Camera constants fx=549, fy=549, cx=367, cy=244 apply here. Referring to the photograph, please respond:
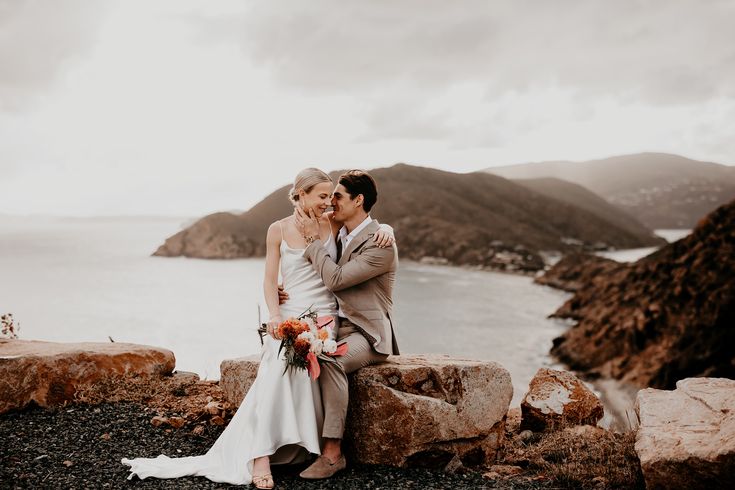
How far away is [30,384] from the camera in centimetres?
612

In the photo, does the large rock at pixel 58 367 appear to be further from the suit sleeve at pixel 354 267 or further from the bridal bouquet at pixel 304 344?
the suit sleeve at pixel 354 267

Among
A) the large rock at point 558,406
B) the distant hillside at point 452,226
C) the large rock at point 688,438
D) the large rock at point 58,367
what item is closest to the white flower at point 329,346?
the large rock at point 688,438

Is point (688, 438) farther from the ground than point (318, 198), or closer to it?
closer to it

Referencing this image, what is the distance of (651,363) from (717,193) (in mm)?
147980

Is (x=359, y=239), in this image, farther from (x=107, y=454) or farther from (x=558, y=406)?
(x=558, y=406)

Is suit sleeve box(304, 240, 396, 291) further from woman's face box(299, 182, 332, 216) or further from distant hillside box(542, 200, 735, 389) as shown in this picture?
distant hillside box(542, 200, 735, 389)

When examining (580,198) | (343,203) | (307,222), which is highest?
(580,198)

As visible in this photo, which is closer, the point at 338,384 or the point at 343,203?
the point at 338,384

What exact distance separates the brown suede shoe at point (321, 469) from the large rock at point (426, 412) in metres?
0.41

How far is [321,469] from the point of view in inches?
181

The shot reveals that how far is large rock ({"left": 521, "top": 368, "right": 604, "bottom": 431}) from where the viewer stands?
6.79 metres

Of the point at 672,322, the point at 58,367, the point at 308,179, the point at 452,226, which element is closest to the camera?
the point at 308,179

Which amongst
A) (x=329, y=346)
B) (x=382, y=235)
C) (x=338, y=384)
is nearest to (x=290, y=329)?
Result: (x=329, y=346)

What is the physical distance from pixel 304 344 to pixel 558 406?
3.93m
